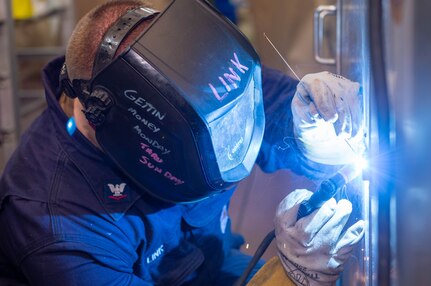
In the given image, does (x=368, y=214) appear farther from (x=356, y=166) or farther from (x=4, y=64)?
(x=4, y=64)

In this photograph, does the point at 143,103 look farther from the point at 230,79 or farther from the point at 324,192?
the point at 324,192

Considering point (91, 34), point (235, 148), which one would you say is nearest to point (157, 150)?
point (235, 148)

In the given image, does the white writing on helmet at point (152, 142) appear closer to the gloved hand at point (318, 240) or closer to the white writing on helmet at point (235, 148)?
the white writing on helmet at point (235, 148)

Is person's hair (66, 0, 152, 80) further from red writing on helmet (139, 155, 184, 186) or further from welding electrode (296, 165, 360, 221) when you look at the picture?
welding electrode (296, 165, 360, 221)

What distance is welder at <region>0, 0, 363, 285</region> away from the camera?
0.95 m

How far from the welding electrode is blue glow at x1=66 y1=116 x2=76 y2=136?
46 cm

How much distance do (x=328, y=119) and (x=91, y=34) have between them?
0.42 meters

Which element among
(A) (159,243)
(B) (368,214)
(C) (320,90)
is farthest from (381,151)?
(A) (159,243)

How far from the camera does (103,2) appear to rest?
1.13 meters

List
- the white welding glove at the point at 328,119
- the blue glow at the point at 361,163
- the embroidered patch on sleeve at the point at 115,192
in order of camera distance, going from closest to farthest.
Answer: the blue glow at the point at 361,163 < the white welding glove at the point at 328,119 < the embroidered patch on sleeve at the point at 115,192

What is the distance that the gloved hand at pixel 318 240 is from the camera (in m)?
0.95

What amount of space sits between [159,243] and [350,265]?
0.39m

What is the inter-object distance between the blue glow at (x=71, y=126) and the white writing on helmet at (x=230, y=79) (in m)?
0.36

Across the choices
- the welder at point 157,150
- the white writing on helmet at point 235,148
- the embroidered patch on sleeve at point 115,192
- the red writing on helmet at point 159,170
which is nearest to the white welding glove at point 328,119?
the welder at point 157,150
